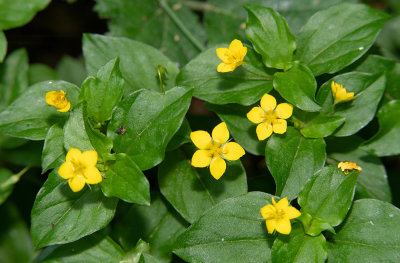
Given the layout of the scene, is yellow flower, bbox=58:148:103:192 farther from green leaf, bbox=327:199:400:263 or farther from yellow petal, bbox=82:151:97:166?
green leaf, bbox=327:199:400:263

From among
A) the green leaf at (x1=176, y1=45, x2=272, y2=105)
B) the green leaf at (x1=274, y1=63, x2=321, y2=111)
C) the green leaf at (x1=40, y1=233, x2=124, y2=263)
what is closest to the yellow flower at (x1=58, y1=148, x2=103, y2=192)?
the green leaf at (x1=40, y1=233, x2=124, y2=263)

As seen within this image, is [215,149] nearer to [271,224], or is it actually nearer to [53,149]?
[271,224]

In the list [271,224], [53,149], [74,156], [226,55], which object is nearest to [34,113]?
[53,149]

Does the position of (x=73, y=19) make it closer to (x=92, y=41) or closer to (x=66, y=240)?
(x=92, y=41)

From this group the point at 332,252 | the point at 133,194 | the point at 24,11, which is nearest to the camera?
the point at 133,194

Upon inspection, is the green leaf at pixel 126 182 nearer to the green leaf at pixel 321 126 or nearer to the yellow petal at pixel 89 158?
the yellow petal at pixel 89 158

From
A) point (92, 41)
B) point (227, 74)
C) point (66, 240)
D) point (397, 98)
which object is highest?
point (92, 41)

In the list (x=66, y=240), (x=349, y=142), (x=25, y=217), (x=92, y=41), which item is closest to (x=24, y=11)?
(x=92, y=41)
